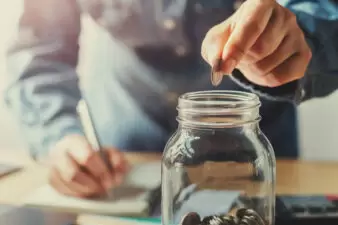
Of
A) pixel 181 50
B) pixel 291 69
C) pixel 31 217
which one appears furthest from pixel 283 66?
pixel 31 217

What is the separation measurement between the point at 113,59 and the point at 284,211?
1.03ft

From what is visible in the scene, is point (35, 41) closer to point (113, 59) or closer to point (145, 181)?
point (113, 59)

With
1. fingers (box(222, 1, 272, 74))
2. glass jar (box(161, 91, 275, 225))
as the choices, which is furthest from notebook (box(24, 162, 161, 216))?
fingers (box(222, 1, 272, 74))

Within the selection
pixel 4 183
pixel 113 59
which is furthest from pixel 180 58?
Answer: pixel 4 183

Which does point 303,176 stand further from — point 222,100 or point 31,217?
point 31,217

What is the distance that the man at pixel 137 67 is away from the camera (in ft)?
2.77

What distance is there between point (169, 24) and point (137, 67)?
8cm

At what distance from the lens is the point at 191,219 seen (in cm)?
75

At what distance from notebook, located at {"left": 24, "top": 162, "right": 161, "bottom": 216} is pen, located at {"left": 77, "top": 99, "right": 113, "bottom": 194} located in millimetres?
36

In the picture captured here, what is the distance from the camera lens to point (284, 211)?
84cm

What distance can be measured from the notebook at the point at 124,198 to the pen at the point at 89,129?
4 cm

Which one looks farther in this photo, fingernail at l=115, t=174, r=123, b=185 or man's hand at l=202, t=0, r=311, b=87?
fingernail at l=115, t=174, r=123, b=185

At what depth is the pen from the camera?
0.96m

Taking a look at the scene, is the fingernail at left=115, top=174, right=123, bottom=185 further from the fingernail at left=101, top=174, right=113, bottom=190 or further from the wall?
the wall
